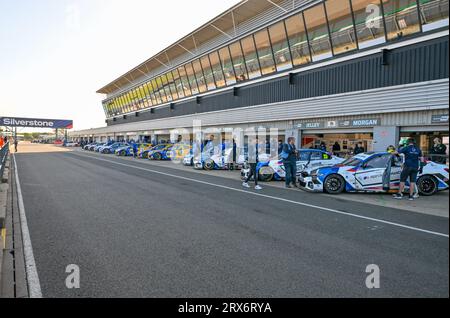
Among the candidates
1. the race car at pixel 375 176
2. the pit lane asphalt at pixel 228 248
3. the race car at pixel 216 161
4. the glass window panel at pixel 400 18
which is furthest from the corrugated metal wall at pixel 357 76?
the pit lane asphalt at pixel 228 248

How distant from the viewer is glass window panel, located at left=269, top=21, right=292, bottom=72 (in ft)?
65.9

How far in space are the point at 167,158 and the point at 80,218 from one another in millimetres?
20300

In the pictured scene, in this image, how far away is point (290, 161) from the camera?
1159 cm

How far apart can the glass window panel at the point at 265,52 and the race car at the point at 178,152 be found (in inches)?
315

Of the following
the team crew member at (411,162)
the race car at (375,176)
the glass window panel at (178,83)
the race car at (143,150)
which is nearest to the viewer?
the team crew member at (411,162)

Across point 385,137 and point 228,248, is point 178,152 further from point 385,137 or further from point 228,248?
point 228,248

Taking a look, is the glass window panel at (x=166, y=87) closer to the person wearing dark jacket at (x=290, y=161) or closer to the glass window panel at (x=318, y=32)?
the glass window panel at (x=318, y=32)

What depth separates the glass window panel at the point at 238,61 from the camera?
2395cm

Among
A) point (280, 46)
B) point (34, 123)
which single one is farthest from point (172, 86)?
point (34, 123)

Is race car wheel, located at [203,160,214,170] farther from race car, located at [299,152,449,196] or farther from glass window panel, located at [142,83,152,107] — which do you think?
glass window panel, located at [142,83,152,107]

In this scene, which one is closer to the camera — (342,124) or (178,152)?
(342,124)

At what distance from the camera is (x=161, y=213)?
6.99 meters

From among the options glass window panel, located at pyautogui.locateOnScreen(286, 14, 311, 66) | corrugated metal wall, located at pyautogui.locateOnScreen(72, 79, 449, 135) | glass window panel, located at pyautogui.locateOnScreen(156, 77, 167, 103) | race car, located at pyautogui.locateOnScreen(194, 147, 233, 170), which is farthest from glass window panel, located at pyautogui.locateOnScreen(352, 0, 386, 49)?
glass window panel, located at pyautogui.locateOnScreen(156, 77, 167, 103)

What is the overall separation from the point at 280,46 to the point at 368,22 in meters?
6.13
